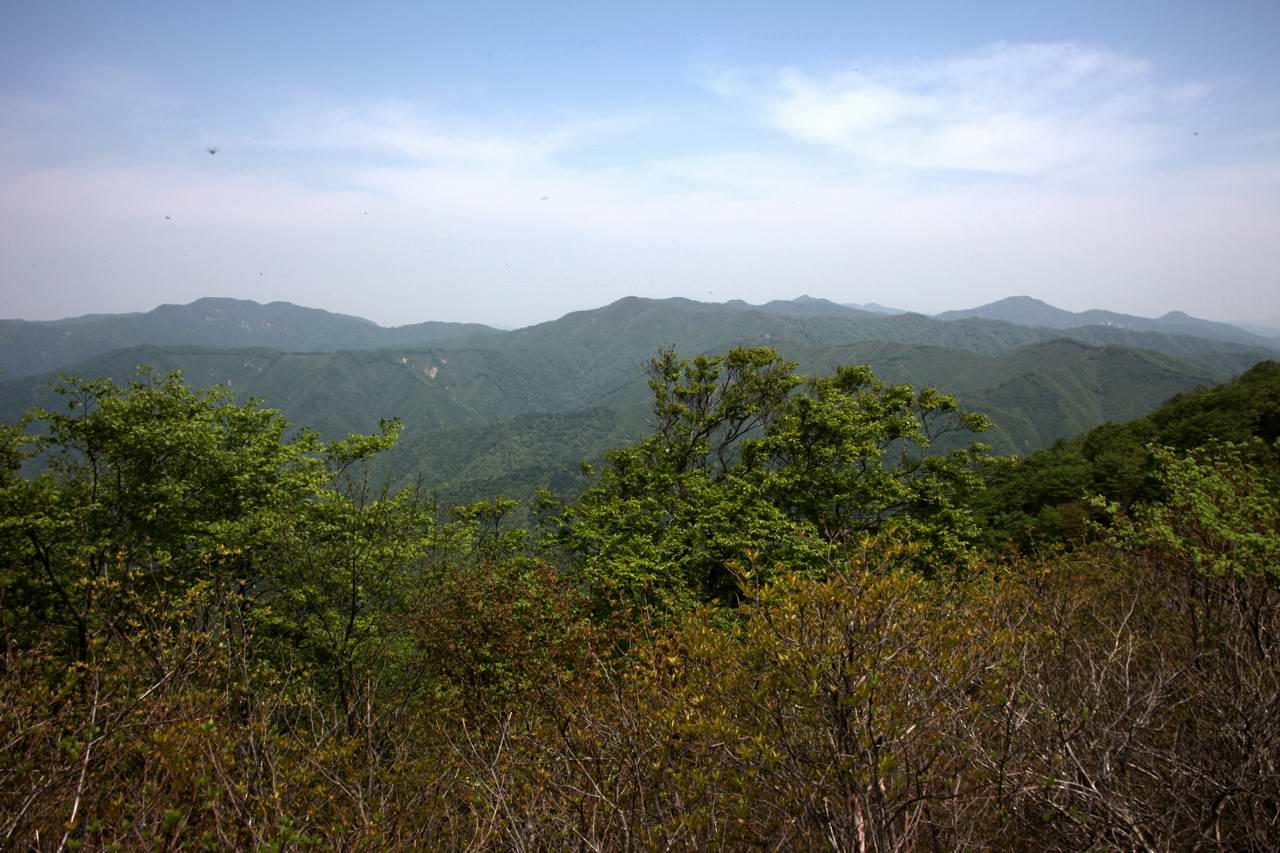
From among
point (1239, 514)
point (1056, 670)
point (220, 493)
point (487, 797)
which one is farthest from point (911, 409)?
point (220, 493)

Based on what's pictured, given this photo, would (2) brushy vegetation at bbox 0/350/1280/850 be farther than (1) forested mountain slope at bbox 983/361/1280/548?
No

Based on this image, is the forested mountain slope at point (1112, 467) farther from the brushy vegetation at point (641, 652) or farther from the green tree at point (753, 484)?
the green tree at point (753, 484)

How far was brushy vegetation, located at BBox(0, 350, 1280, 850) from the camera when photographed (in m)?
6.64

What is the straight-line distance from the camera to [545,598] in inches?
557

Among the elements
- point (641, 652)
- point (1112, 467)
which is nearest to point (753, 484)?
point (641, 652)

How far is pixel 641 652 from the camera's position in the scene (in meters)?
10.1

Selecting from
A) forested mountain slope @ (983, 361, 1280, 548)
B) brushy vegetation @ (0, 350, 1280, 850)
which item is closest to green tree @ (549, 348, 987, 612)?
brushy vegetation @ (0, 350, 1280, 850)

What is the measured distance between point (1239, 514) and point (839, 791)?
12.1m

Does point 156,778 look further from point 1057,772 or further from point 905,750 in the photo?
point 1057,772

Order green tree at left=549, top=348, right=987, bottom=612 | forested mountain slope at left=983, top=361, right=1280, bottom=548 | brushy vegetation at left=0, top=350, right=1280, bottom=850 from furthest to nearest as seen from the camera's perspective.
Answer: forested mountain slope at left=983, top=361, right=1280, bottom=548 → green tree at left=549, top=348, right=987, bottom=612 → brushy vegetation at left=0, top=350, right=1280, bottom=850

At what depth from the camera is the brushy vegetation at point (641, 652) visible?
664cm

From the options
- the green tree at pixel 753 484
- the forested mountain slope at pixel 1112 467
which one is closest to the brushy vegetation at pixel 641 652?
the green tree at pixel 753 484

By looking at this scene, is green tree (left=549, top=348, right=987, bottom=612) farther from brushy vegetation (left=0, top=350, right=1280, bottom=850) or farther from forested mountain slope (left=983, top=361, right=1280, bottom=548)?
forested mountain slope (left=983, top=361, right=1280, bottom=548)

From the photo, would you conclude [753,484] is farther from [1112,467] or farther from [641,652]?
[1112,467]
